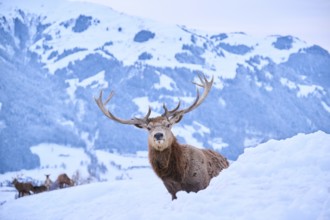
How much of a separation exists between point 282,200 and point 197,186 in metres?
5.53

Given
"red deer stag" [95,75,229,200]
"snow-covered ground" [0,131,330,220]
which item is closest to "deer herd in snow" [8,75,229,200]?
"red deer stag" [95,75,229,200]

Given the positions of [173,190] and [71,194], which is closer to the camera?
[173,190]

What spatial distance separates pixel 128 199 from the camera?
15.7 metres

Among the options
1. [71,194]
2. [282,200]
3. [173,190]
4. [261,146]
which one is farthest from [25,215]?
[282,200]

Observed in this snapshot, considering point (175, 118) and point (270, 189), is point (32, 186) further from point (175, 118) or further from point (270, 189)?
point (270, 189)

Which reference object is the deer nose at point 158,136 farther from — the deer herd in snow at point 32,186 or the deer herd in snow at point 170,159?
the deer herd in snow at point 32,186

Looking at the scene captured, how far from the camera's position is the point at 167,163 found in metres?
11.8

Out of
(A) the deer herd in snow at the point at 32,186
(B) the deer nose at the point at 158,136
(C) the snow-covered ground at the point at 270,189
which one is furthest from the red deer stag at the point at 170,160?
(A) the deer herd in snow at the point at 32,186

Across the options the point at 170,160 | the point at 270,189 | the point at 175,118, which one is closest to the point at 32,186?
the point at 175,118

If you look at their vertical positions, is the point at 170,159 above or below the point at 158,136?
below

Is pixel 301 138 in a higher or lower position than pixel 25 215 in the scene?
higher

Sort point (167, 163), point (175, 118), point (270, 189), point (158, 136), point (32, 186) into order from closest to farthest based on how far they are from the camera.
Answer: point (270, 189), point (158, 136), point (167, 163), point (175, 118), point (32, 186)

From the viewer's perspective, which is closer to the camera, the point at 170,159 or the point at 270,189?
the point at 270,189

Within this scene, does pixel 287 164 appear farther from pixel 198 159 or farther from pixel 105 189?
pixel 105 189
